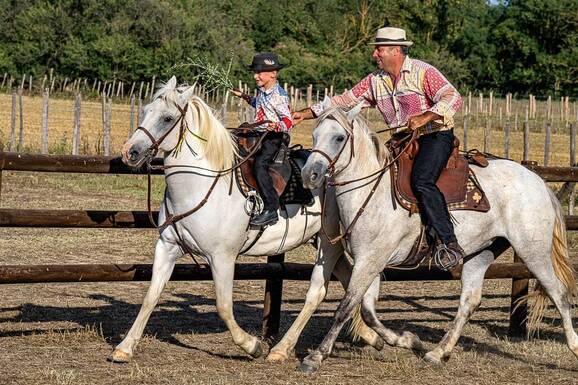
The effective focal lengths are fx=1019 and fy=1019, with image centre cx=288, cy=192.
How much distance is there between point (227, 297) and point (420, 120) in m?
1.90

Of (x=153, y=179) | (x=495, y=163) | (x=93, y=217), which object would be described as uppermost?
(x=495, y=163)

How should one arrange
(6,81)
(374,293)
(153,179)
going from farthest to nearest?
(6,81)
(153,179)
(374,293)

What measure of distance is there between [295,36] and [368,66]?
9.71 meters

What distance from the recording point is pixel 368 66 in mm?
70125

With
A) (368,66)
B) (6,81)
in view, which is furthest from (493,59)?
(6,81)

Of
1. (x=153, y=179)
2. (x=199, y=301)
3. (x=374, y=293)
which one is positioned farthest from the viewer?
(x=153, y=179)

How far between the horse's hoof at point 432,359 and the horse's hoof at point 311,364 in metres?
1.03

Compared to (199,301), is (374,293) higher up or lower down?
higher up

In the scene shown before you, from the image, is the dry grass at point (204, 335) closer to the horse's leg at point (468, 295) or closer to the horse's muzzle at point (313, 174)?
the horse's leg at point (468, 295)

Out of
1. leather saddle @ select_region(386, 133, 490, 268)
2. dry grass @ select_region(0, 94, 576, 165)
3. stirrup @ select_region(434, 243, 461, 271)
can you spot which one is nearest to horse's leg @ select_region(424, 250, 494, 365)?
leather saddle @ select_region(386, 133, 490, 268)

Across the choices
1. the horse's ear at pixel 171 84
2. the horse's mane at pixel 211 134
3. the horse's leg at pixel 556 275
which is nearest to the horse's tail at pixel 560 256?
the horse's leg at pixel 556 275

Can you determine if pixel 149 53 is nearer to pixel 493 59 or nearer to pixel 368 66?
pixel 368 66

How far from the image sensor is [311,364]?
720 cm

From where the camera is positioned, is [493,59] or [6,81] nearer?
[6,81]
